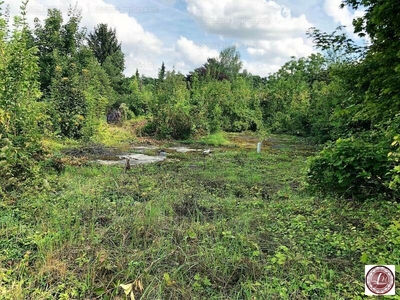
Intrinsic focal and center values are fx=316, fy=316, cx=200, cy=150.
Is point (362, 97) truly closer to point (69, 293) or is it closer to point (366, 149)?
point (366, 149)

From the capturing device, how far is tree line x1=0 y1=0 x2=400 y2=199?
2969 mm

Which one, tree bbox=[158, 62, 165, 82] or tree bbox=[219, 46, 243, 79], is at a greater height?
tree bbox=[219, 46, 243, 79]

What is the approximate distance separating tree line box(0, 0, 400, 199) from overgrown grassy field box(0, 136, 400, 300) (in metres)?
0.51

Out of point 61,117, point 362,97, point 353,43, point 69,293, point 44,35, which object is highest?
point 44,35

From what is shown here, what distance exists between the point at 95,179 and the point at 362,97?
404cm

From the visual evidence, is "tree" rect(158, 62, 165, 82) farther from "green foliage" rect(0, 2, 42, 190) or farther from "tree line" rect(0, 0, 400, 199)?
"green foliage" rect(0, 2, 42, 190)

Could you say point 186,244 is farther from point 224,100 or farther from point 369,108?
point 224,100

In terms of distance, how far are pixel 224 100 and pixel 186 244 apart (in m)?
14.8

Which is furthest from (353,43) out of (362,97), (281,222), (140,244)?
(140,244)

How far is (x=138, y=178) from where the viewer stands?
5.42 meters

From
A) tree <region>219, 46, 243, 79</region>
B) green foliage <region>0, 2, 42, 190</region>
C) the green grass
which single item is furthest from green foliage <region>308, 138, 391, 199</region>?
tree <region>219, 46, 243, 79</region>

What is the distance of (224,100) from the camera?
671 inches

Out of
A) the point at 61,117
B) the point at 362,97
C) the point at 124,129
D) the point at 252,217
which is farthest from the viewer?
the point at 124,129

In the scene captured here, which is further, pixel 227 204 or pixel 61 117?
pixel 61 117
